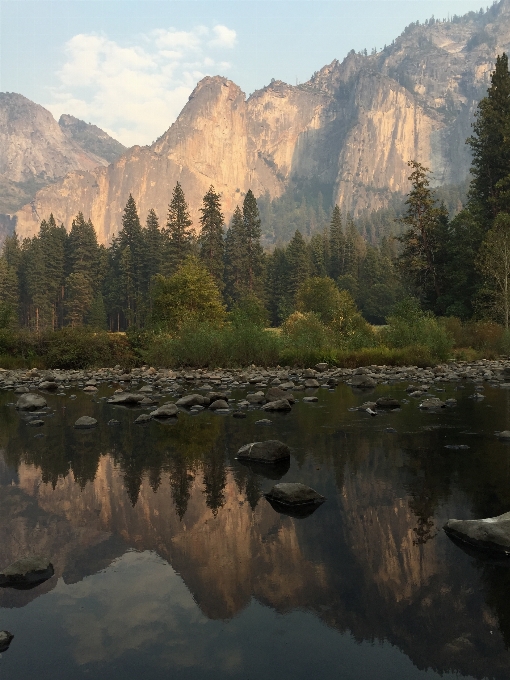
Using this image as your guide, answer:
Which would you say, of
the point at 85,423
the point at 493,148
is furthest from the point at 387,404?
the point at 493,148

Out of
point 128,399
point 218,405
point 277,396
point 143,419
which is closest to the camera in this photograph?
point 143,419

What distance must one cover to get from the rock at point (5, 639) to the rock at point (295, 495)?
125 inches

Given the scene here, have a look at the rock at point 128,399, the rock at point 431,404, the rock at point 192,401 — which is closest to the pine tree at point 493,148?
the rock at point 431,404

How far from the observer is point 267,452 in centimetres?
787

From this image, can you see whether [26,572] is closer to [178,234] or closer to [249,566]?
[249,566]

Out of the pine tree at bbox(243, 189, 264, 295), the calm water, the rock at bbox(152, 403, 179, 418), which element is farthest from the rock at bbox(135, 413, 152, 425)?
the pine tree at bbox(243, 189, 264, 295)

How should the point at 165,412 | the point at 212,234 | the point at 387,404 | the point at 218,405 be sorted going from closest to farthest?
the point at 165,412 → the point at 387,404 → the point at 218,405 → the point at 212,234

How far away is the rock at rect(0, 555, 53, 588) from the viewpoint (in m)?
4.23

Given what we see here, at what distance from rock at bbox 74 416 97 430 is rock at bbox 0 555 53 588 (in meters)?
6.39

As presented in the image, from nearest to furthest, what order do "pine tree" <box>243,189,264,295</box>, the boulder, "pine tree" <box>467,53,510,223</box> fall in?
the boulder → "pine tree" <box>467,53,510,223</box> → "pine tree" <box>243,189,264,295</box>

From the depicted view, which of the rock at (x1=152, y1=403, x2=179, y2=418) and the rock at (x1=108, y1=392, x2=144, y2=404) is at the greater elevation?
the rock at (x1=152, y1=403, x2=179, y2=418)

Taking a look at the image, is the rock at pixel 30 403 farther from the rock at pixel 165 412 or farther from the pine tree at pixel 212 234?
the pine tree at pixel 212 234

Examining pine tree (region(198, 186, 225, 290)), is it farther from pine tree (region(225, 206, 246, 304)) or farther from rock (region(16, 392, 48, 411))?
rock (region(16, 392, 48, 411))

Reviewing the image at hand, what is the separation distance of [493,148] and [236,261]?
55.6m
